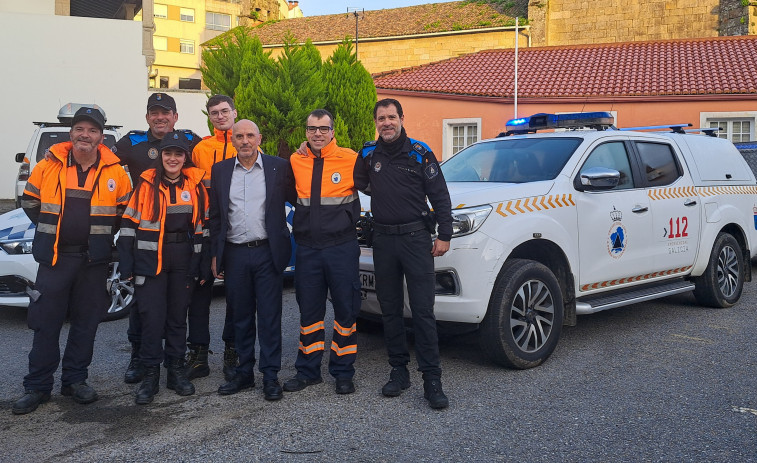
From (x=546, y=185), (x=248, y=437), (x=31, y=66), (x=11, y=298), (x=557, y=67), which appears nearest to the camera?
(x=248, y=437)

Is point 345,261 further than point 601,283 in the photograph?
No

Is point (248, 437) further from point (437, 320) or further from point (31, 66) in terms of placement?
point (31, 66)

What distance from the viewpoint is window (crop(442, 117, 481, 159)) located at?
26.5 meters

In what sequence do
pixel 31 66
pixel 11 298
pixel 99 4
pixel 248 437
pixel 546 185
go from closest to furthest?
1. pixel 248 437
2. pixel 546 185
3. pixel 11 298
4. pixel 31 66
5. pixel 99 4

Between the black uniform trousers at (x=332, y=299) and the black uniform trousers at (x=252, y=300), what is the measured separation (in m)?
0.18

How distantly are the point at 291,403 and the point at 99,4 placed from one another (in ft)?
98.6

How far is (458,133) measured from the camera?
88.4 ft

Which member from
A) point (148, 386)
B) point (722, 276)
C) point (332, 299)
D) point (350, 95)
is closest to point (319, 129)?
point (332, 299)

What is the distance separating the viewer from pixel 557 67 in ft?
90.3

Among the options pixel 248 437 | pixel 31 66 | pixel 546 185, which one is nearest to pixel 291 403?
pixel 248 437

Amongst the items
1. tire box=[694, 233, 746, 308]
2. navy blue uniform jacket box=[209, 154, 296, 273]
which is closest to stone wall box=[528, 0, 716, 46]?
tire box=[694, 233, 746, 308]

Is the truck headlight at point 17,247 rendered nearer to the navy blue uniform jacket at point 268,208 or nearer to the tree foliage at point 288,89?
the navy blue uniform jacket at point 268,208

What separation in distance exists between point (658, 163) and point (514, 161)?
61.3 inches

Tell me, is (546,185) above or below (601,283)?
above
